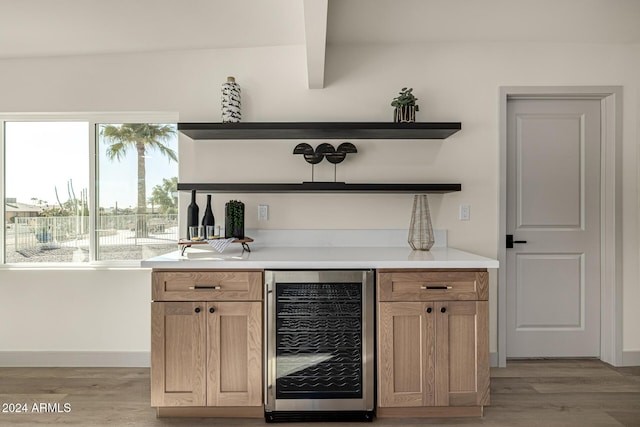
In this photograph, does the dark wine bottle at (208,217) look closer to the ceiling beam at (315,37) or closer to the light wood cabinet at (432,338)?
the ceiling beam at (315,37)

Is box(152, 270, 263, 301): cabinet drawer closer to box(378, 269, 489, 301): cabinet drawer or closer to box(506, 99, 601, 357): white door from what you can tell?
box(378, 269, 489, 301): cabinet drawer

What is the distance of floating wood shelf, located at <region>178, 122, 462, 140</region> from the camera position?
8.50 ft

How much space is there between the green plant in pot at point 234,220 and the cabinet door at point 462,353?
52.0 inches

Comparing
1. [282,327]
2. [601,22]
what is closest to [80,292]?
[282,327]

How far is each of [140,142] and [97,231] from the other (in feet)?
2.40

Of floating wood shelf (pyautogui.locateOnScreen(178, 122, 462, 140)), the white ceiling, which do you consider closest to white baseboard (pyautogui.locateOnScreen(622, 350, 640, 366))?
floating wood shelf (pyautogui.locateOnScreen(178, 122, 462, 140))

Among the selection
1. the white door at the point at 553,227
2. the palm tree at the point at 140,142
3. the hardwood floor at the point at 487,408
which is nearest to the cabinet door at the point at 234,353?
the hardwood floor at the point at 487,408

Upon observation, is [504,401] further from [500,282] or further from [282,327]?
[282,327]

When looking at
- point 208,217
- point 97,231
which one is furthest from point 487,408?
point 97,231

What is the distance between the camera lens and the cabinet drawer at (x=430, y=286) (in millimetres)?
2131

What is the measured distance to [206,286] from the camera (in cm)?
213

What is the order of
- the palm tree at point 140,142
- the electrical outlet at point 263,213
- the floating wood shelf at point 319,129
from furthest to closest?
the palm tree at point 140,142
the electrical outlet at point 263,213
the floating wood shelf at point 319,129

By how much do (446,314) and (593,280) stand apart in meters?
1.62

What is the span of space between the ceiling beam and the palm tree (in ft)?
3.70
